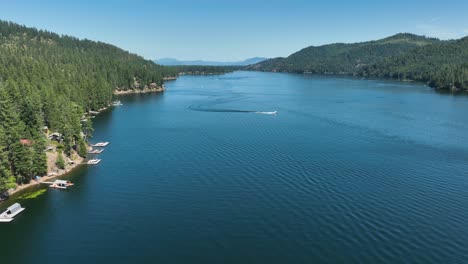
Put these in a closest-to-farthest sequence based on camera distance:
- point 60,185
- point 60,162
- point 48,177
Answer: point 60,185, point 48,177, point 60,162

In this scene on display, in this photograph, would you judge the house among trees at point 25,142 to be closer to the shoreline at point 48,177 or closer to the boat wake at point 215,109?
the shoreline at point 48,177

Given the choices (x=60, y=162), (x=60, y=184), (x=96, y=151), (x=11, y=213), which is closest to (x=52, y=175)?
(x=60, y=162)

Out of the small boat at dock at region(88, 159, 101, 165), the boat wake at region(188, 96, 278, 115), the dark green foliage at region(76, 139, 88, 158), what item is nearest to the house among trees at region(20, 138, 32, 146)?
the small boat at dock at region(88, 159, 101, 165)

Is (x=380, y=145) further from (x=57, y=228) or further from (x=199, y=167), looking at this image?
(x=57, y=228)

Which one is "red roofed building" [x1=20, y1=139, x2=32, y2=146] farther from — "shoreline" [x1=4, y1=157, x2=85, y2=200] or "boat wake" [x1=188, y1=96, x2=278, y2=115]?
"boat wake" [x1=188, y1=96, x2=278, y2=115]

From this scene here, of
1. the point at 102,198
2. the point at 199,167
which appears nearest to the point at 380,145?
the point at 199,167

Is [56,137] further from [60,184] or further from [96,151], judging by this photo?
[60,184]

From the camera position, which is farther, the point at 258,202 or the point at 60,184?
the point at 60,184
